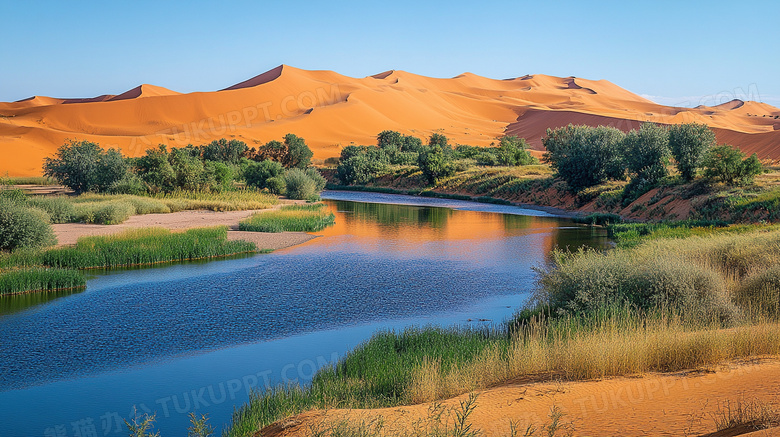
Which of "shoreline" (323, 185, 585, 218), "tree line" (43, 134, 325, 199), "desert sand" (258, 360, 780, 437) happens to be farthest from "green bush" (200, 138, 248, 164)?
"desert sand" (258, 360, 780, 437)

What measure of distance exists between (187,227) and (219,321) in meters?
12.9

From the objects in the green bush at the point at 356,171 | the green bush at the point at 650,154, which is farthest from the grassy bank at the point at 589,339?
the green bush at the point at 356,171

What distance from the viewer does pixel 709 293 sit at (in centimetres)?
1017

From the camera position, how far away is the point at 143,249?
1892 cm

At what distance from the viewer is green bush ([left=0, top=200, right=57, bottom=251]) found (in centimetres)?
1705

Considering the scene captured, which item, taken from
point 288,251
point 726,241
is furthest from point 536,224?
point 726,241

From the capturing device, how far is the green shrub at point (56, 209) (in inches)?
949

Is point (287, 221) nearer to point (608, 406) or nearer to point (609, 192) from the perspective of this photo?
point (609, 192)

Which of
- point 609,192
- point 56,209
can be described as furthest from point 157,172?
point 609,192

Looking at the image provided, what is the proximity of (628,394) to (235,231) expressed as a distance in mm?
20568

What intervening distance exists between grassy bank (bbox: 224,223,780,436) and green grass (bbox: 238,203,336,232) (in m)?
Result: 16.1

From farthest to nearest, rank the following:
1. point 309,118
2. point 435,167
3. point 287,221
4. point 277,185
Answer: point 309,118
point 435,167
point 277,185
point 287,221

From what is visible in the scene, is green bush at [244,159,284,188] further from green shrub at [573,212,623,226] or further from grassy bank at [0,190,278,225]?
green shrub at [573,212,623,226]

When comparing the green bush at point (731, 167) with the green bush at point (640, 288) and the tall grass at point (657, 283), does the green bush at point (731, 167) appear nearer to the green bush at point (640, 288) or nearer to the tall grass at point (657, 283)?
the tall grass at point (657, 283)
